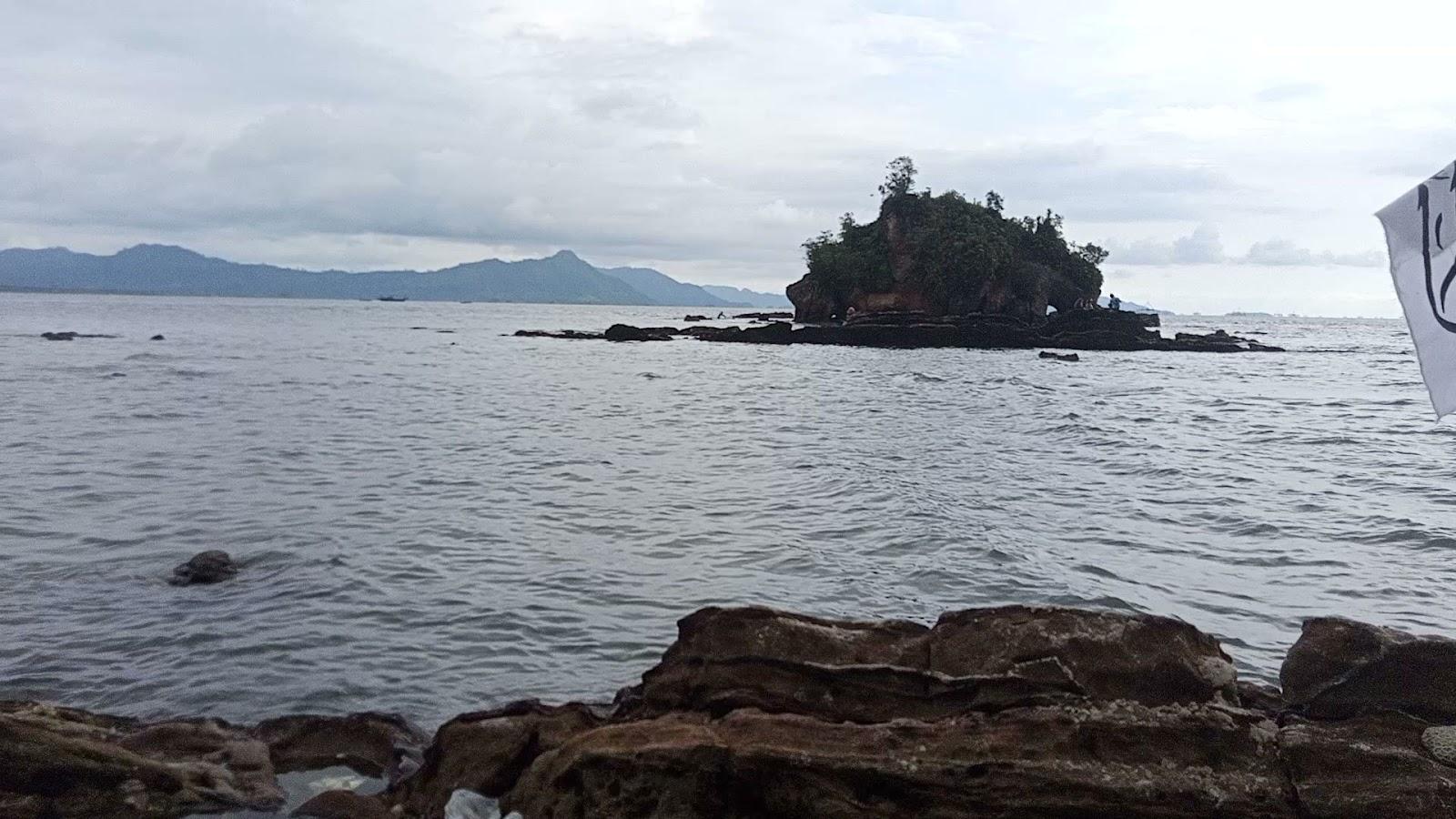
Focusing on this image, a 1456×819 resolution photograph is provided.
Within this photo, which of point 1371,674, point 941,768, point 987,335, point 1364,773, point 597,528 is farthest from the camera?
point 987,335

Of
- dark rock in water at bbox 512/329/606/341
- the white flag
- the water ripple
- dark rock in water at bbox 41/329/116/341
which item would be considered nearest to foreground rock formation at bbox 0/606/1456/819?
the water ripple

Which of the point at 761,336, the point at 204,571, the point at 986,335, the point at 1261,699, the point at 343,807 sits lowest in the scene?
the point at 343,807

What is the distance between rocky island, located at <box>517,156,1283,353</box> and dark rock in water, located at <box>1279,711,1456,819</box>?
66.8 m

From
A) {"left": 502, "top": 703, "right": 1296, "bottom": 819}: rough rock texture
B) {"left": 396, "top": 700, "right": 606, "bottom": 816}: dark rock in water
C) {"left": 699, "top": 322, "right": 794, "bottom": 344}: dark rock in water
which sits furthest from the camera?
{"left": 699, "top": 322, "right": 794, "bottom": 344}: dark rock in water

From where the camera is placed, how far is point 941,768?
469 centimetres

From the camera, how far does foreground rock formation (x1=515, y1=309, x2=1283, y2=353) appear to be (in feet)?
231

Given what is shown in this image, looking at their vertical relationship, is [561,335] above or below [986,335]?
below

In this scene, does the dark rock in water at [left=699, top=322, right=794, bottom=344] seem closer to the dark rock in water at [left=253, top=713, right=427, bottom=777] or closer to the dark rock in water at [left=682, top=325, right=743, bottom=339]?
the dark rock in water at [left=682, top=325, right=743, bottom=339]

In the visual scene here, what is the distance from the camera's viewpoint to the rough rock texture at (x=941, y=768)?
4.61 m

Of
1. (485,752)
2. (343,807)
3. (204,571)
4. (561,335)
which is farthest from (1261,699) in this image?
(561,335)

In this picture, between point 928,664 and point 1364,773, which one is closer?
point 1364,773

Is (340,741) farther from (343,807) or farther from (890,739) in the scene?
(890,739)

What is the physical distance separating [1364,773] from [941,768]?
1984mm

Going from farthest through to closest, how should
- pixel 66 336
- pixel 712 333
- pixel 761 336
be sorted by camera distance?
pixel 712 333
pixel 761 336
pixel 66 336
